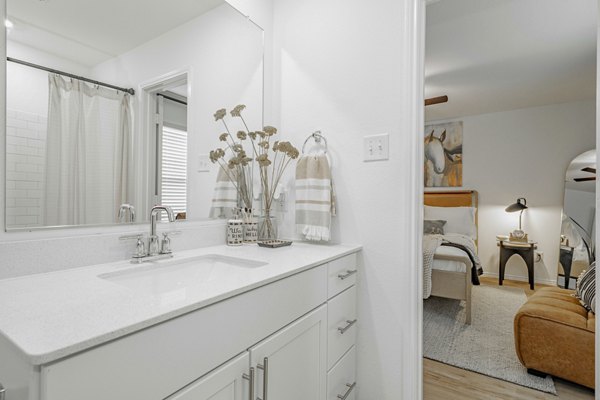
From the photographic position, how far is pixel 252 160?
1.74m

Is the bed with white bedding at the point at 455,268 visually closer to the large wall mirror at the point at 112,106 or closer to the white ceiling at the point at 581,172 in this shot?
the white ceiling at the point at 581,172

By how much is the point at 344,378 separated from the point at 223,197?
1.01 metres

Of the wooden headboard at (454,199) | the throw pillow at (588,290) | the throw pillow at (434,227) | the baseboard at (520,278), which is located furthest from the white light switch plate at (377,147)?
the baseboard at (520,278)

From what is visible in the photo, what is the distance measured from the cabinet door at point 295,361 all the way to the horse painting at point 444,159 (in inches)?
165

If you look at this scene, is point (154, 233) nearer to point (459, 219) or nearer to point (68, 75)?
point (68, 75)

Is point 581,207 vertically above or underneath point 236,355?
above

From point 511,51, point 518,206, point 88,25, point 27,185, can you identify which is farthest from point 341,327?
point 518,206

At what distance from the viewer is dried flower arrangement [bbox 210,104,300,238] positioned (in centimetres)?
157

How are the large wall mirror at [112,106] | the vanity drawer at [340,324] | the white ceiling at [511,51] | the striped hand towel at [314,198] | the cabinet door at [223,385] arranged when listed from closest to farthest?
the cabinet door at [223,385] → the large wall mirror at [112,106] → the vanity drawer at [340,324] → the striped hand towel at [314,198] → the white ceiling at [511,51]

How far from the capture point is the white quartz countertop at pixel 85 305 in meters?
0.51

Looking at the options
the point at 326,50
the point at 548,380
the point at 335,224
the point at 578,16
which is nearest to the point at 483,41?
the point at 578,16

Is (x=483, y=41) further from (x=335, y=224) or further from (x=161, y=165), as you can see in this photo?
(x=161, y=165)

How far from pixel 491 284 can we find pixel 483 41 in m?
3.02

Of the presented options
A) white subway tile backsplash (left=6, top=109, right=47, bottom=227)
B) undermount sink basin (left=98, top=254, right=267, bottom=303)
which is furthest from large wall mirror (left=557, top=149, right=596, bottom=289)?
white subway tile backsplash (left=6, top=109, right=47, bottom=227)
